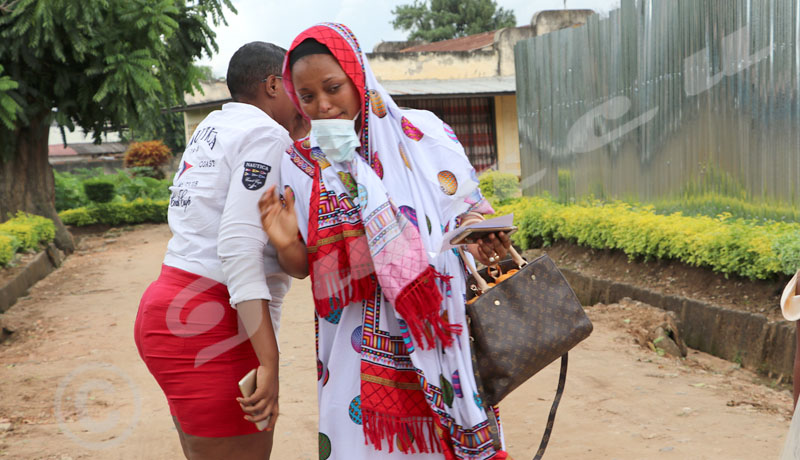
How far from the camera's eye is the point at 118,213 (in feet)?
61.0

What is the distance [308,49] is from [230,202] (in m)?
0.47

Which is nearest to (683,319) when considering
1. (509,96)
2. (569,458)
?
(569,458)

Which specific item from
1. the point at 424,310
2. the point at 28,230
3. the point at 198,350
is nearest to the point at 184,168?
the point at 198,350

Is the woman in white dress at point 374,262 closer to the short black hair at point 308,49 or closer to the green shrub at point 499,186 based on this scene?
the short black hair at point 308,49

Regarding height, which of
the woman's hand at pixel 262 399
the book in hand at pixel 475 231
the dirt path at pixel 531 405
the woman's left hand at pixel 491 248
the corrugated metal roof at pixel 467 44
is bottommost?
the dirt path at pixel 531 405

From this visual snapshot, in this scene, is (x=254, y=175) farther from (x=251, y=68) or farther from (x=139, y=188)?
(x=139, y=188)

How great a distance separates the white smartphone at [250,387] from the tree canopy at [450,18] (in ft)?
127

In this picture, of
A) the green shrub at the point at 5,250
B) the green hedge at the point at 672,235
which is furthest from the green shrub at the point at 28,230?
the green hedge at the point at 672,235

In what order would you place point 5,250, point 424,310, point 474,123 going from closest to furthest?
point 424,310
point 5,250
point 474,123

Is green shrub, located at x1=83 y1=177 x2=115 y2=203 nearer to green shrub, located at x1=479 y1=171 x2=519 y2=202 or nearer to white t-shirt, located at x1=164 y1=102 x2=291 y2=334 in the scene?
green shrub, located at x1=479 y1=171 x2=519 y2=202

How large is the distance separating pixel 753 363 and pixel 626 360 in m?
0.82

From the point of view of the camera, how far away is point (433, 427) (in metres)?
1.94

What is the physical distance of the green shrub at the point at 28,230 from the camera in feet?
36.8

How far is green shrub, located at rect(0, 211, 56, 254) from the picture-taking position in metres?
11.2
